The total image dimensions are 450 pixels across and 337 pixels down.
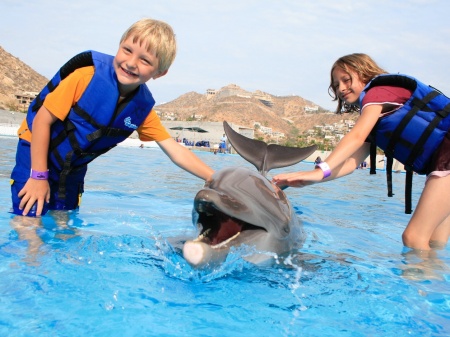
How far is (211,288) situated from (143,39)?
174 centimetres

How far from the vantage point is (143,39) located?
3295 millimetres

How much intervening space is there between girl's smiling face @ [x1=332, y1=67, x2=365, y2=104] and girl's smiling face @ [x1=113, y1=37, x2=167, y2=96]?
5.08ft

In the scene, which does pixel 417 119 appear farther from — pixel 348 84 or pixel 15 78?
pixel 15 78

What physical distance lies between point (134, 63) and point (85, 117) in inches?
25.3

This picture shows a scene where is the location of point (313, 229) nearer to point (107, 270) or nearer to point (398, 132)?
point (398, 132)

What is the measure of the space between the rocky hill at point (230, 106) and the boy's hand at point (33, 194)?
70.9 meters

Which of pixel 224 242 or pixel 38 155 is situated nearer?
pixel 224 242

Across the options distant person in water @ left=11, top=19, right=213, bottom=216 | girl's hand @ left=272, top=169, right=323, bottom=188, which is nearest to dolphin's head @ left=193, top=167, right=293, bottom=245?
girl's hand @ left=272, top=169, right=323, bottom=188

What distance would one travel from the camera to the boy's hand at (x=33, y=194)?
11.4 feet

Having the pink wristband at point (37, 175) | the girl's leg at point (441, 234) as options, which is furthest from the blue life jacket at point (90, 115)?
the girl's leg at point (441, 234)

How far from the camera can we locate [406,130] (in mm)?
3889

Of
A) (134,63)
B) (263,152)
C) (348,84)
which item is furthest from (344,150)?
(263,152)

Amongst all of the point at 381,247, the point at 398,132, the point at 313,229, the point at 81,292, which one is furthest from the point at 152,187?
the point at 81,292

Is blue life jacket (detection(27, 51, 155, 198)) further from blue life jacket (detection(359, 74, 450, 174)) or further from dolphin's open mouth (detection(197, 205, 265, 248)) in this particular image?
blue life jacket (detection(359, 74, 450, 174))
